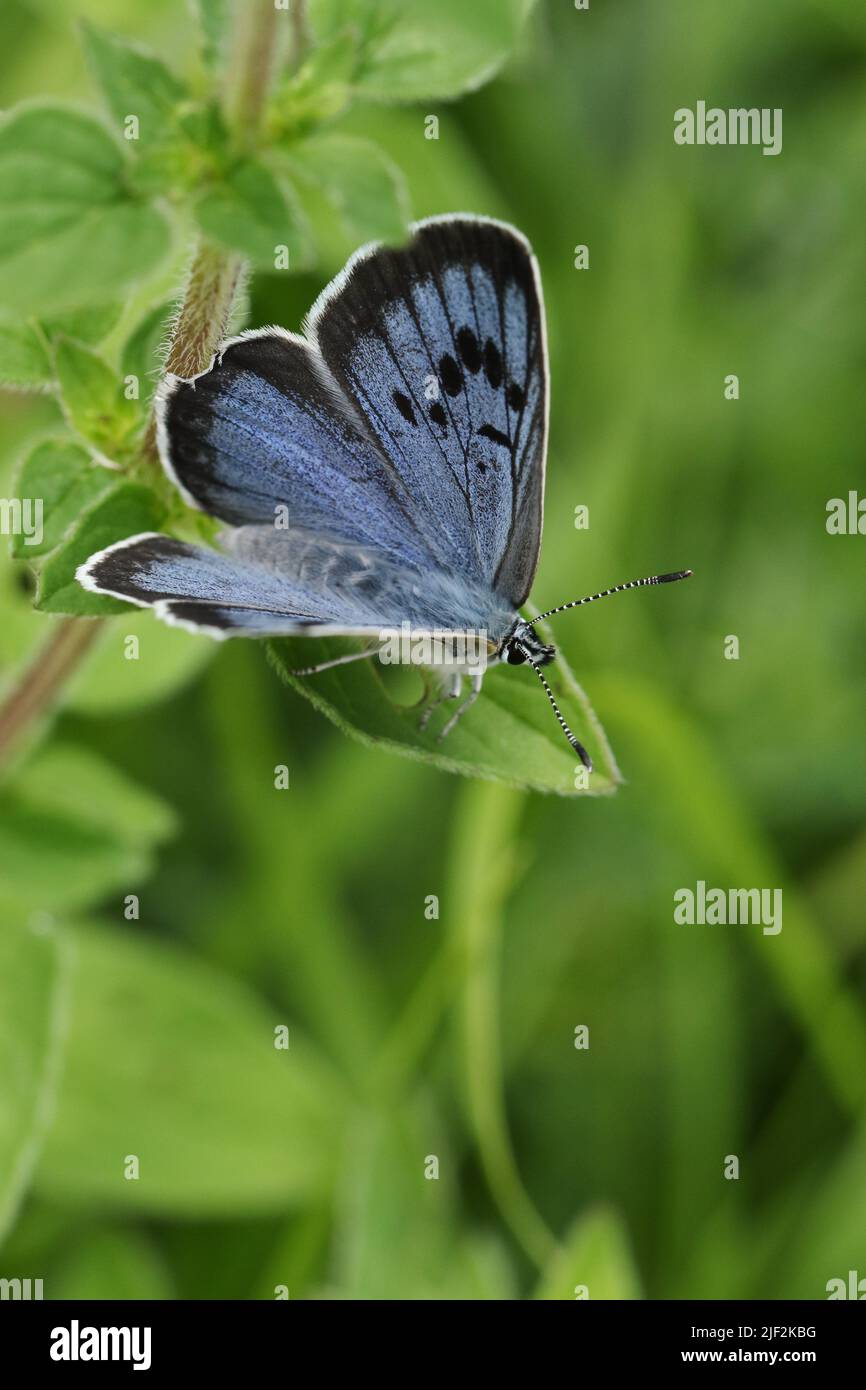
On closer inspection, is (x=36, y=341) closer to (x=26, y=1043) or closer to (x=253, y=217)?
(x=253, y=217)

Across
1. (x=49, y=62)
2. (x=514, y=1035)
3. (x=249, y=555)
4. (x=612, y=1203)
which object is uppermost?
(x=49, y=62)

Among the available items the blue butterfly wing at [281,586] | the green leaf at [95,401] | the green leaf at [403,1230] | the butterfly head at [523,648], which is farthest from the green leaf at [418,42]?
the green leaf at [403,1230]

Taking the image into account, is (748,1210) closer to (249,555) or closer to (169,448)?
(249,555)

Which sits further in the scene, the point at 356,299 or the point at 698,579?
the point at 698,579

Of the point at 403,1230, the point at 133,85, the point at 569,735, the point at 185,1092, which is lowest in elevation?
the point at 403,1230

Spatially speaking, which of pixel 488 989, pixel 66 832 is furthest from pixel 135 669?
pixel 488 989
